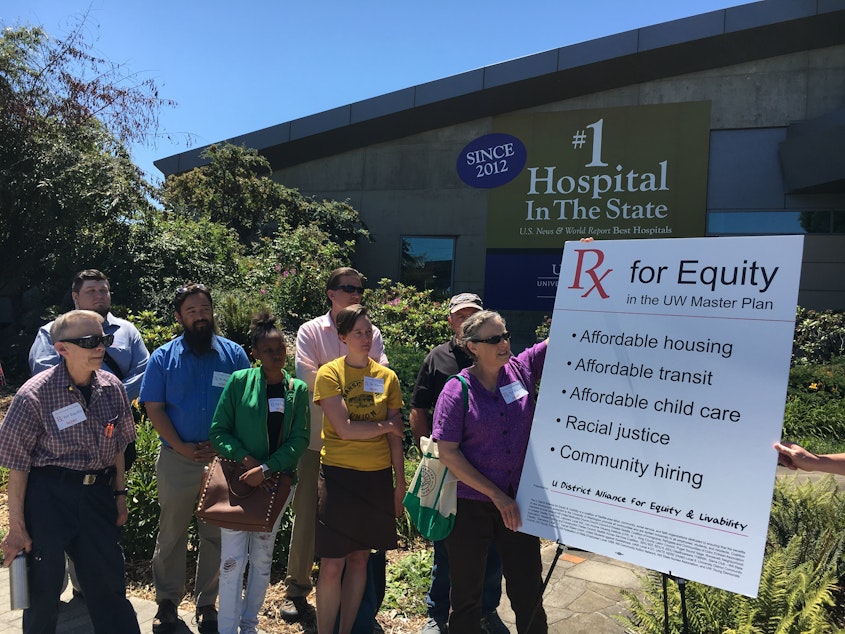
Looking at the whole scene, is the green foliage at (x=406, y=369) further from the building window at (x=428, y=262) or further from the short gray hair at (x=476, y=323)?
the building window at (x=428, y=262)

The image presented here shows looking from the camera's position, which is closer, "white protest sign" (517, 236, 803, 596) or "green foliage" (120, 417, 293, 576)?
"white protest sign" (517, 236, 803, 596)

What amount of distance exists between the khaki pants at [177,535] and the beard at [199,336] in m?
0.61

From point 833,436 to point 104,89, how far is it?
46.6ft

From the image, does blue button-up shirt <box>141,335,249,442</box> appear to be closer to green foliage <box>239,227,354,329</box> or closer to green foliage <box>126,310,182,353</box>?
green foliage <box>126,310,182,353</box>

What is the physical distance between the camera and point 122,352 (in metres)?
3.93

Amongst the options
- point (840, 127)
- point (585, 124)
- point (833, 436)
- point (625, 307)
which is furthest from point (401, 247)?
point (625, 307)

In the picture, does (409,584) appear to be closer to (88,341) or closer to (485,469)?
(485,469)

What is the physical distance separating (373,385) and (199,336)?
115cm

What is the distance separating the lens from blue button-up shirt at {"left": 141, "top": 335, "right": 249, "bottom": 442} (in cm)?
360

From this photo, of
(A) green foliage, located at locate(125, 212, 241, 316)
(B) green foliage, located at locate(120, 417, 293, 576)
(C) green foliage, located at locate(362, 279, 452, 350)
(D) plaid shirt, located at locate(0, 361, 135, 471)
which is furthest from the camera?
(A) green foliage, located at locate(125, 212, 241, 316)

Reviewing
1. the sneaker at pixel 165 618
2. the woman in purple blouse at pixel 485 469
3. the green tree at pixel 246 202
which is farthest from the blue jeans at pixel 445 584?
the green tree at pixel 246 202

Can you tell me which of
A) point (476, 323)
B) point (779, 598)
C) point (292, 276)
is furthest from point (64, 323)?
point (292, 276)

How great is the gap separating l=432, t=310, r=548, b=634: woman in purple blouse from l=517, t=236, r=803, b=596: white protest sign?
23 centimetres

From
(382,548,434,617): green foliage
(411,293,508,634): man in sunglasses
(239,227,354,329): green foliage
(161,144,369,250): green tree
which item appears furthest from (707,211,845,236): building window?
(411,293,508,634): man in sunglasses
